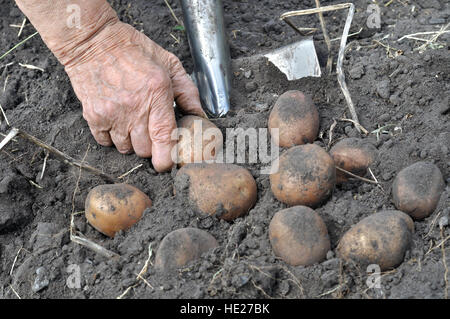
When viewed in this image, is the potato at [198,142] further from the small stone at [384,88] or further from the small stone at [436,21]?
the small stone at [436,21]

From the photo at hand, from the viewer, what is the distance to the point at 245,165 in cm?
238

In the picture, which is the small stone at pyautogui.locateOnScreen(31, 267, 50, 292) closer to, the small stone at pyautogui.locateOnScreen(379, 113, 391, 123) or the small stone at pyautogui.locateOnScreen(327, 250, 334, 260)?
the small stone at pyautogui.locateOnScreen(327, 250, 334, 260)

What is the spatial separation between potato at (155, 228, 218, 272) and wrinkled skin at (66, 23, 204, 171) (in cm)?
59

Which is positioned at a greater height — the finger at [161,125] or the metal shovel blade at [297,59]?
the finger at [161,125]

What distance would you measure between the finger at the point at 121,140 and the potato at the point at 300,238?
1013mm

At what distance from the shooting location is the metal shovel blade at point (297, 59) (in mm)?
2893

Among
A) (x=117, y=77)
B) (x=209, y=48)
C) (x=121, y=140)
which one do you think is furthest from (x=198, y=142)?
(x=209, y=48)

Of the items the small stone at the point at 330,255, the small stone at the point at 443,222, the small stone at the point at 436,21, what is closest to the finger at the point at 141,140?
the small stone at the point at 330,255

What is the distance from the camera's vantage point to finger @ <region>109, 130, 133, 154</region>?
2.57m

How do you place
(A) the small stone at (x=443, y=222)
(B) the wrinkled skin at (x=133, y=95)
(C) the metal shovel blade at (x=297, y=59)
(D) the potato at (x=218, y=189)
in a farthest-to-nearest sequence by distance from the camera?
(C) the metal shovel blade at (x=297, y=59) → (B) the wrinkled skin at (x=133, y=95) → (D) the potato at (x=218, y=189) → (A) the small stone at (x=443, y=222)

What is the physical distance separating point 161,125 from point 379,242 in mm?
1169

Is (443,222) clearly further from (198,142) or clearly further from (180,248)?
(198,142)

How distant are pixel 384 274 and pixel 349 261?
0.13 meters

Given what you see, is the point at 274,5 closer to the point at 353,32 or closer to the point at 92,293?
the point at 353,32
